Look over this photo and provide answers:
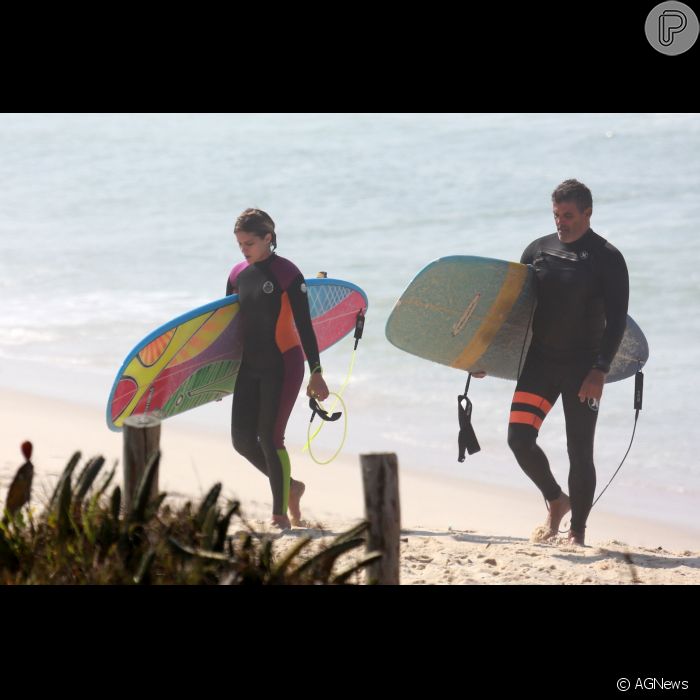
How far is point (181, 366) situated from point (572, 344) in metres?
2.03

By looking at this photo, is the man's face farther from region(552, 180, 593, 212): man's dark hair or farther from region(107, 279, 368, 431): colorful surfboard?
region(107, 279, 368, 431): colorful surfboard

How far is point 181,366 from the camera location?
6457 millimetres

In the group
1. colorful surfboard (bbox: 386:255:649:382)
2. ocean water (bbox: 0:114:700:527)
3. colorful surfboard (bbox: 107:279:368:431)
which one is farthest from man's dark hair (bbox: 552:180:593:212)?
ocean water (bbox: 0:114:700:527)

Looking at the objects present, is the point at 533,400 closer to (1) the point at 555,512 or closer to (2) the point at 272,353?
(1) the point at 555,512

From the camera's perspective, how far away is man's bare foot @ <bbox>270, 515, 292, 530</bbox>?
20.9 feet

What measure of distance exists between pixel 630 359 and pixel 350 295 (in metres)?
1.67

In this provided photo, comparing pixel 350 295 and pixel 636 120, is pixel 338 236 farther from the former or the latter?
pixel 350 295

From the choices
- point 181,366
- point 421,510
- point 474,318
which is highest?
point 474,318

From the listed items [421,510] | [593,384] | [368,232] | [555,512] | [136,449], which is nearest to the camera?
[136,449]

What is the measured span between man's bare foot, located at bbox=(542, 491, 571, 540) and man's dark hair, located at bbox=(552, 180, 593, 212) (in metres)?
1.50

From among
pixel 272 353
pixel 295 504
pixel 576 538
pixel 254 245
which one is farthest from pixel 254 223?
pixel 576 538

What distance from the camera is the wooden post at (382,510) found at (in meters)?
4.22
